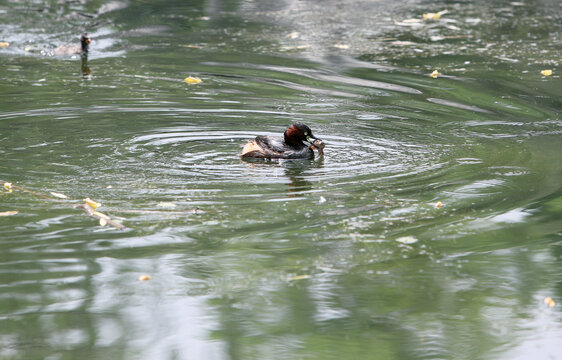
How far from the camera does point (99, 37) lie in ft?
55.9

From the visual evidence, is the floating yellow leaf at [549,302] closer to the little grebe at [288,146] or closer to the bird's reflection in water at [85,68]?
the little grebe at [288,146]

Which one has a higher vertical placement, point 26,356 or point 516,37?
point 516,37

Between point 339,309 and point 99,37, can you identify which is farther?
point 99,37

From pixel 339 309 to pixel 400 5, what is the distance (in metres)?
14.4

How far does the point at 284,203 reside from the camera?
7820mm

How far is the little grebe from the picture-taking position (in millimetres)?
9609

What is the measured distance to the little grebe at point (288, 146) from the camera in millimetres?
9609

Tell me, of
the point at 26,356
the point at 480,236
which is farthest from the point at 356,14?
the point at 26,356

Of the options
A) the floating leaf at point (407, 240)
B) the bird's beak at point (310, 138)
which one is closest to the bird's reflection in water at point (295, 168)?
the bird's beak at point (310, 138)

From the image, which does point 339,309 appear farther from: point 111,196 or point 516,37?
point 516,37

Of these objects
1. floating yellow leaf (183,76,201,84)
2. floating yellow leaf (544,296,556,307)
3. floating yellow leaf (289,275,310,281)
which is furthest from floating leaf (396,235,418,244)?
floating yellow leaf (183,76,201,84)

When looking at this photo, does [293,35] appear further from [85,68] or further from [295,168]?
[295,168]

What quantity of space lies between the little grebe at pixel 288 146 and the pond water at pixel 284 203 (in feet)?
0.74

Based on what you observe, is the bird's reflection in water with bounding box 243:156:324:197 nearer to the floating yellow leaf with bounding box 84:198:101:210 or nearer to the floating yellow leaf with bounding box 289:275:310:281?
the floating yellow leaf with bounding box 84:198:101:210
